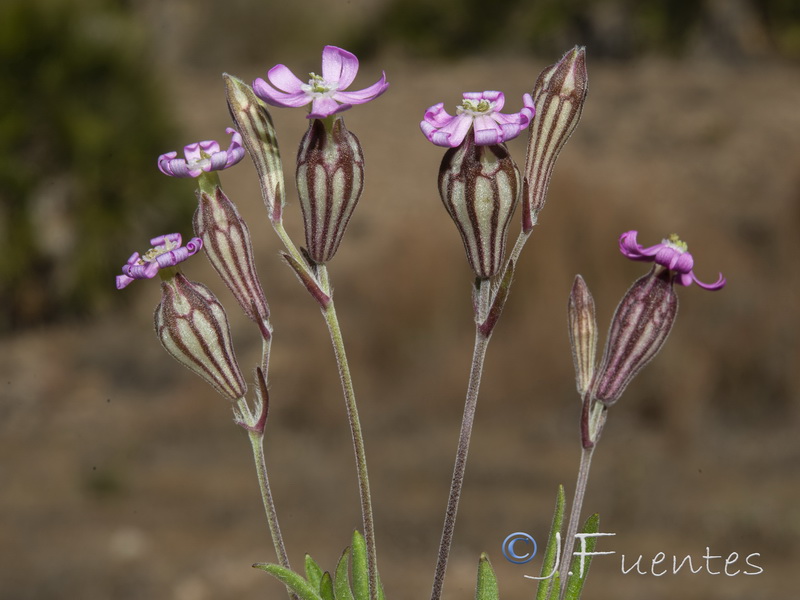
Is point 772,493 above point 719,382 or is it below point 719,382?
below

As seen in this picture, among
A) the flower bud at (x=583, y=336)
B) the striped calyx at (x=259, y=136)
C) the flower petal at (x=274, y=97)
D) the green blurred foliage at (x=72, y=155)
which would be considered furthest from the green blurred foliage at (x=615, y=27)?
the flower petal at (x=274, y=97)

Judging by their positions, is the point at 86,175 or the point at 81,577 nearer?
the point at 81,577

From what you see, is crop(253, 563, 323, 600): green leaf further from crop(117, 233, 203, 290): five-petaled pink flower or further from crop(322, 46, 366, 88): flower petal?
crop(322, 46, 366, 88): flower petal

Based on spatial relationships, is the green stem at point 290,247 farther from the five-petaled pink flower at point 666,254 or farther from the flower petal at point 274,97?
the five-petaled pink flower at point 666,254

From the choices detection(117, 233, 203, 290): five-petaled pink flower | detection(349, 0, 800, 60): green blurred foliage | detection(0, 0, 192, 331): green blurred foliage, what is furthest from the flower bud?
detection(349, 0, 800, 60): green blurred foliage

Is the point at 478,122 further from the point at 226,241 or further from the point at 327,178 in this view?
the point at 226,241

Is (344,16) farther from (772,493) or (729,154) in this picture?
(772,493)

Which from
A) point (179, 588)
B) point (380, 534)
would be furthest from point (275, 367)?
point (179, 588)
